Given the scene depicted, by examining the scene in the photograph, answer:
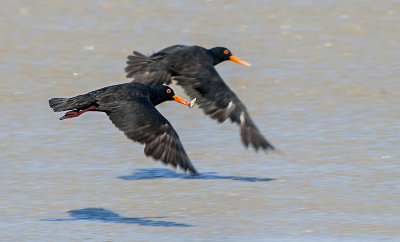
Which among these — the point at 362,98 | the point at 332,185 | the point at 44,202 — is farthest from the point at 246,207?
the point at 362,98

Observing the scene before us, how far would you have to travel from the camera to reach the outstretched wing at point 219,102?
13969 mm

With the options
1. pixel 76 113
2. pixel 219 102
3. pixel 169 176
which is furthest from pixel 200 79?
pixel 76 113

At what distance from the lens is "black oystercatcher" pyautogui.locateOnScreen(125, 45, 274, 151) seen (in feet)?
46.0

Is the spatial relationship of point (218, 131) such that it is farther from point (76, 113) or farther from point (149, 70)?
point (76, 113)

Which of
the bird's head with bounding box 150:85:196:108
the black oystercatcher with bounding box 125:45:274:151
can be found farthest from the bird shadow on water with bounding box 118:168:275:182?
the bird's head with bounding box 150:85:196:108

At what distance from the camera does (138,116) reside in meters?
12.2

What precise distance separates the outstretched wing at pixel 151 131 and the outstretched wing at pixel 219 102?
6.08 feet

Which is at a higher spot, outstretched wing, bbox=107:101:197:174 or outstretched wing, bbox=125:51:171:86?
outstretched wing, bbox=125:51:171:86

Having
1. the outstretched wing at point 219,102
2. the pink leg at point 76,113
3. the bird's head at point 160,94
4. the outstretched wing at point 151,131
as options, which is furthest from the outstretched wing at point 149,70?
the outstretched wing at point 151,131

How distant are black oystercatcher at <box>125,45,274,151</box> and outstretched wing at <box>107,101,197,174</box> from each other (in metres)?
1.88

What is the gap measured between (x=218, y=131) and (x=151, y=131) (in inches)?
166

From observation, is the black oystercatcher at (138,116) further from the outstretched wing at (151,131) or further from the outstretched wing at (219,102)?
the outstretched wing at (219,102)

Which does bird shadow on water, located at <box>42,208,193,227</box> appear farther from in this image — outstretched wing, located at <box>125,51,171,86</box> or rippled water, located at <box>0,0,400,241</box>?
outstretched wing, located at <box>125,51,171,86</box>

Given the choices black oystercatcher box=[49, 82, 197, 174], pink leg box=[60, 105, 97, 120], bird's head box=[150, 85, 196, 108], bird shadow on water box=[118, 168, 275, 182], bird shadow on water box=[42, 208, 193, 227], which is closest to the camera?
bird shadow on water box=[42, 208, 193, 227]
